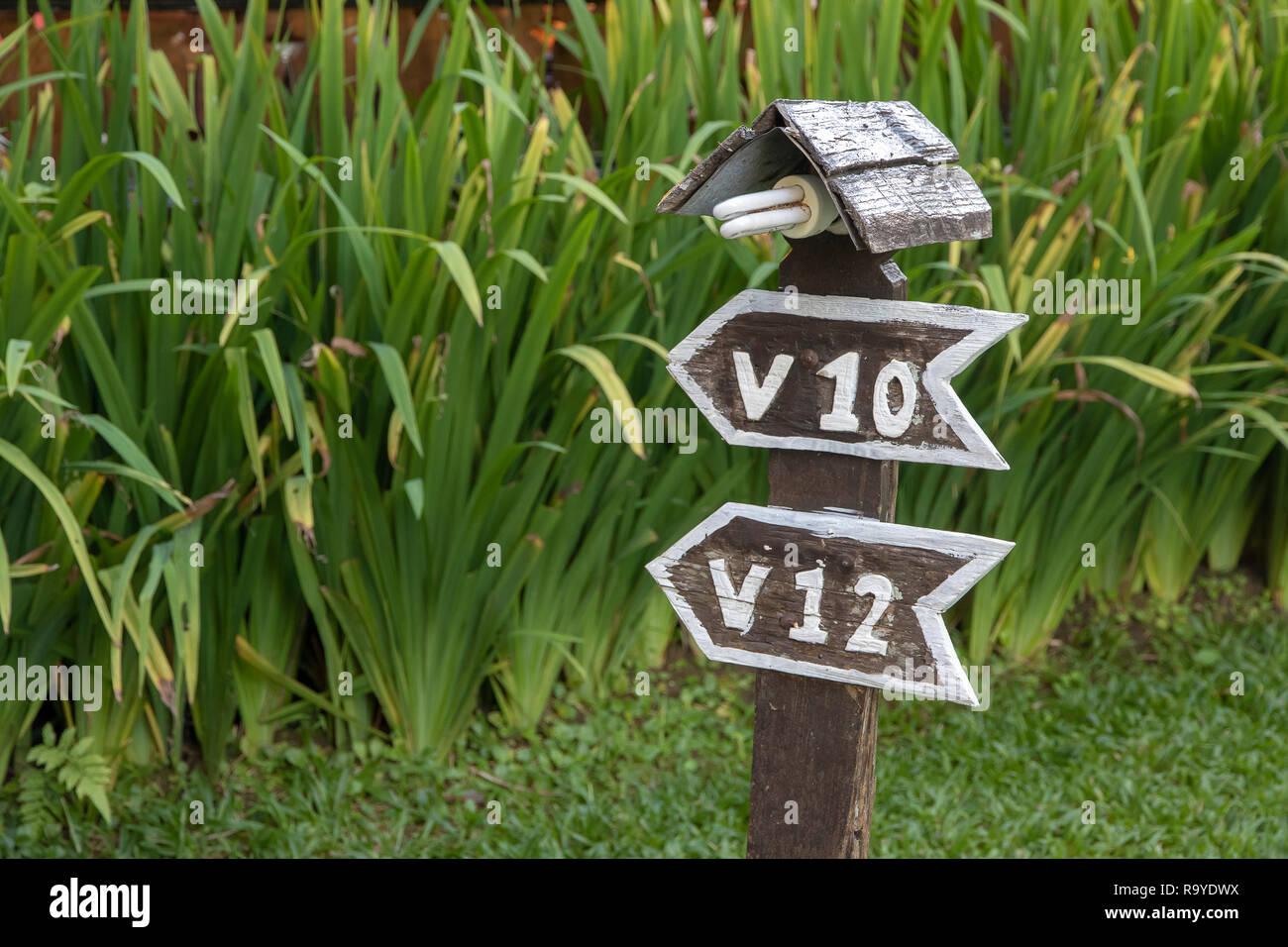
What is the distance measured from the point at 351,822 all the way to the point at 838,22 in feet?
7.28

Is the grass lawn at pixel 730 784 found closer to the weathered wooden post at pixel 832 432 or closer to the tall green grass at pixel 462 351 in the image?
the tall green grass at pixel 462 351

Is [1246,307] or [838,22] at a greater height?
[838,22]

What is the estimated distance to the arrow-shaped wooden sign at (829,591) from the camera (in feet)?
5.06

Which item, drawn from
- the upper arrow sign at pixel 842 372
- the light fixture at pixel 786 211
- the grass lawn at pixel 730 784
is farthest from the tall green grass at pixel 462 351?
the light fixture at pixel 786 211

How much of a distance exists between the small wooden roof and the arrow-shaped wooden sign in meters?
0.38

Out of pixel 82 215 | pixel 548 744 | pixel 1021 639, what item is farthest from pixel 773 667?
pixel 1021 639

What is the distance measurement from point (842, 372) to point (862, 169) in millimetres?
250

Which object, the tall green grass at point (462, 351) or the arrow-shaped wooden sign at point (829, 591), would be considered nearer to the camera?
the arrow-shaped wooden sign at point (829, 591)

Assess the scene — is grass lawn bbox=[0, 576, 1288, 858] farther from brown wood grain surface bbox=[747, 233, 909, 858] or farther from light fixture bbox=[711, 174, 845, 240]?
light fixture bbox=[711, 174, 845, 240]

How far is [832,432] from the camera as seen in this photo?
1591 mm

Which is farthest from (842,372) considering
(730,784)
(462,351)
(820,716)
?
(730,784)

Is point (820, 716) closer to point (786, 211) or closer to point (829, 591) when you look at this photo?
point (829, 591)

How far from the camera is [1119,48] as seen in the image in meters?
3.49

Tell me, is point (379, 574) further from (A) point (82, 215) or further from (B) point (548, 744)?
(A) point (82, 215)
